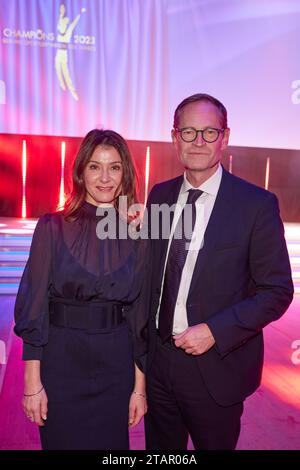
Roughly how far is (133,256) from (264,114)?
164 inches

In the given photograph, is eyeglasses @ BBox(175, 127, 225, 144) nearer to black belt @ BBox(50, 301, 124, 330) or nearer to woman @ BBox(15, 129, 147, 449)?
woman @ BBox(15, 129, 147, 449)

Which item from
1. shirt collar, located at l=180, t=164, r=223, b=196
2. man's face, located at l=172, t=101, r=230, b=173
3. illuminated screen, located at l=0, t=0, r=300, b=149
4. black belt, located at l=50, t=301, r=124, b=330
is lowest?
black belt, located at l=50, t=301, r=124, b=330

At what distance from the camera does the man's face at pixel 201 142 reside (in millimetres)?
1562

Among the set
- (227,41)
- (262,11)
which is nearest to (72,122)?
(227,41)

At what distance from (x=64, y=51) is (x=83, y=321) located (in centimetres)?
413

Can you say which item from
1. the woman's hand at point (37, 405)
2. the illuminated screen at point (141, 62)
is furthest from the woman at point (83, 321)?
the illuminated screen at point (141, 62)

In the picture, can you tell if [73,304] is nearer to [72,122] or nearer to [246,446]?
[246,446]

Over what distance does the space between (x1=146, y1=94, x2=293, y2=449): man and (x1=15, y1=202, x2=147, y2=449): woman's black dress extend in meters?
0.21

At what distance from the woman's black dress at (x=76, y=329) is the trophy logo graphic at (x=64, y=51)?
12.5ft

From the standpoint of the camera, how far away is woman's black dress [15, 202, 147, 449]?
1382 mm

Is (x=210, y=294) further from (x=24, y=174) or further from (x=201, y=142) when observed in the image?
(x=24, y=174)

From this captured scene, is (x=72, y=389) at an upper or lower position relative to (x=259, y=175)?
lower

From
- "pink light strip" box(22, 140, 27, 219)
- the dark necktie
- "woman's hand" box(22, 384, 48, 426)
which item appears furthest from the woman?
"pink light strip" box(22, 140, 27, 219)
